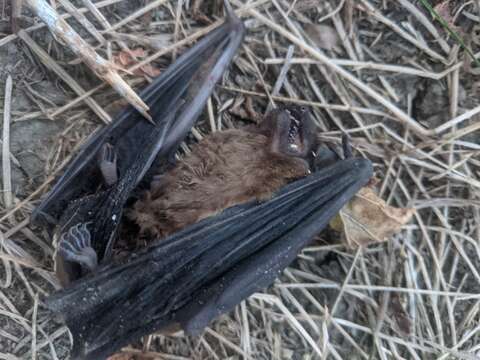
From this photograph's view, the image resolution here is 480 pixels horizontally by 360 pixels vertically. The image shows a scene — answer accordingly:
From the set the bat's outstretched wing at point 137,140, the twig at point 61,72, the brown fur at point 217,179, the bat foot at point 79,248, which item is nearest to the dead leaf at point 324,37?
the bat's outstretched wing at point 137,140

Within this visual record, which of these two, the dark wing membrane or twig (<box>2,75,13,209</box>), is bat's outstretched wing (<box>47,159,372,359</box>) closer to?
the dark wing membrane

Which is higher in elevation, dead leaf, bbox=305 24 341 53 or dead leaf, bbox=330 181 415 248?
dead leaf, bbox=305 24 341 53

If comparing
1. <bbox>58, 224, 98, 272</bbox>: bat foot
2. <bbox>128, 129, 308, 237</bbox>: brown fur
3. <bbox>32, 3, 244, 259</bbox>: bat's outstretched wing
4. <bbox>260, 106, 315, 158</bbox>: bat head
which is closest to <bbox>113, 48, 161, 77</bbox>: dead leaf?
<bbox>32, 3, 244, 259</bbox>: bat's outstretched wing

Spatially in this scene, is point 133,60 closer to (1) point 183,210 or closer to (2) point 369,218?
(1) point 183,210

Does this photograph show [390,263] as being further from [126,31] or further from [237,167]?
[126,31]

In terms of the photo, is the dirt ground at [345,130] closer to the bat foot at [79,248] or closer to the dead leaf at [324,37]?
the dead leaf at [324,37]

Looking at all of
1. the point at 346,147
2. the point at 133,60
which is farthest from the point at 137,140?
the point at 346,147
